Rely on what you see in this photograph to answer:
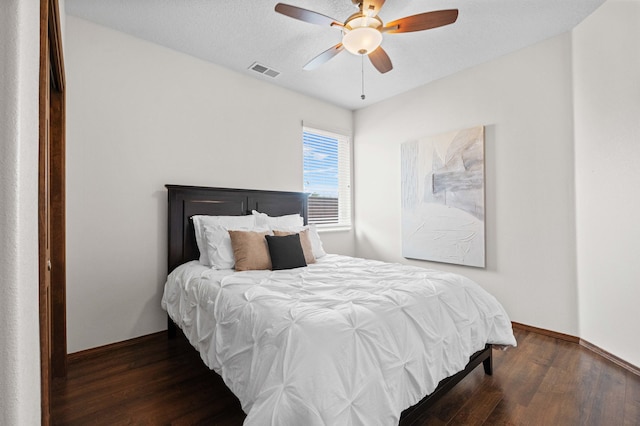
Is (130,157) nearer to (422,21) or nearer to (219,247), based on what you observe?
(219,247)

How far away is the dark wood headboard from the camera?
2.98m

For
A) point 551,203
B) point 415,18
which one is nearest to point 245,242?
point 415,18

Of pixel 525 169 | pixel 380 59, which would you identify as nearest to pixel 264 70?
pixel 380 59

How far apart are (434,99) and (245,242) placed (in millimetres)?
2922

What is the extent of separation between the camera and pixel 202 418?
71.1 inches

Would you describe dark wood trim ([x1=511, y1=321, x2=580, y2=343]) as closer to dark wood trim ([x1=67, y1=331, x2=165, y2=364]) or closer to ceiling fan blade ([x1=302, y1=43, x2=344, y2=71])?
→ ceiling fan blade ([x1=302, y1=43, x2=344, y2=71])

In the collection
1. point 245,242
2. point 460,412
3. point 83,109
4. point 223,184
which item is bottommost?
point 460,412

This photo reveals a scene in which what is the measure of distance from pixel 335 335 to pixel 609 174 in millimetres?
2722

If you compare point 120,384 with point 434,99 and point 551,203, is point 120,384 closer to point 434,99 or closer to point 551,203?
point 551,203

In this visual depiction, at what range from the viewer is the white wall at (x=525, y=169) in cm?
290

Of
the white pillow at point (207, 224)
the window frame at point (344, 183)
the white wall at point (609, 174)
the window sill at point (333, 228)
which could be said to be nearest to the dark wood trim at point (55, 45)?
the white pillow at point (207, 224)

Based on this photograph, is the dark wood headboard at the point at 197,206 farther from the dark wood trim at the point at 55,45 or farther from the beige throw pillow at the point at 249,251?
the dark wood trim at the point at 55,45

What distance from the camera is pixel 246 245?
2.63 metres

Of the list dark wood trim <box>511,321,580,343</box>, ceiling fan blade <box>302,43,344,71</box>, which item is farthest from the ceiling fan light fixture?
dark wood trim <box>511,321,580,343</box>
